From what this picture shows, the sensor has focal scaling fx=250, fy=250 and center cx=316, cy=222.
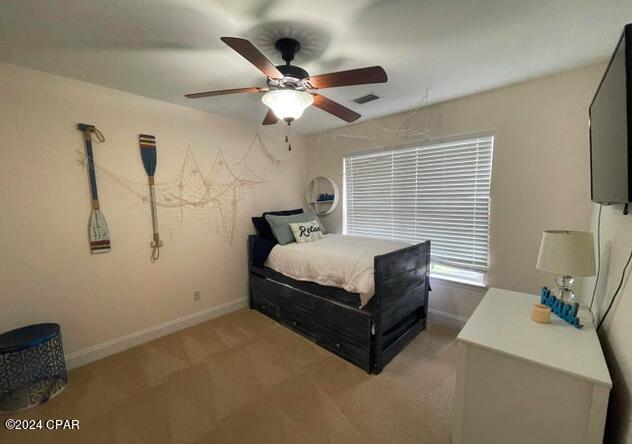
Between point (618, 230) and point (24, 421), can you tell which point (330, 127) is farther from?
point (24, 421)

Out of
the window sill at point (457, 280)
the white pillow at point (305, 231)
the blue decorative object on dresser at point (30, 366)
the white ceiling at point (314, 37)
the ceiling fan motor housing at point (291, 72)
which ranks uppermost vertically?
the white ceiling at point (314, 37)

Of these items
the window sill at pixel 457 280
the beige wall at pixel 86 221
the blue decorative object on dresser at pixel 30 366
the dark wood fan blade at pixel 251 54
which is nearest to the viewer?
the dark wood fan blade at pixel 251 54

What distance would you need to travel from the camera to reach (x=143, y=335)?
7.88ft

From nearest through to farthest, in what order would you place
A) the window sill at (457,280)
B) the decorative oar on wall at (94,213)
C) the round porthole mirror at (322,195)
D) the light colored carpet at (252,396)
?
the light colored carpet at (252,396) < the decorative oar on wall at (94,213) < the window sill at (457,280) < the round porthole mirror at (322,195)

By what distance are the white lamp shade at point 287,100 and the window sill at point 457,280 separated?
2.22 meters

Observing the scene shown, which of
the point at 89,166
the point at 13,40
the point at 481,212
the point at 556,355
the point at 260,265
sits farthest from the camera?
the point at 260,265

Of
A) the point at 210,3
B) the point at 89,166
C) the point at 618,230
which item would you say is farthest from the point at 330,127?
the point at 618,230

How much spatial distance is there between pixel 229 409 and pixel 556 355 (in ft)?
5.88

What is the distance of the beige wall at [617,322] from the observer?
3.00 ft

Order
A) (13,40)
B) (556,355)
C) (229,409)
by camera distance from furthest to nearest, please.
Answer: (229,409)
(13,40)
(556,355)

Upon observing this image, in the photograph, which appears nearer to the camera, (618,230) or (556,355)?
(556,355)

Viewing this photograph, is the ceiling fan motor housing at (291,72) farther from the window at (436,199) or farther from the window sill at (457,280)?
the window sill at (457,280)

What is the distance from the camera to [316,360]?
6.89 ft

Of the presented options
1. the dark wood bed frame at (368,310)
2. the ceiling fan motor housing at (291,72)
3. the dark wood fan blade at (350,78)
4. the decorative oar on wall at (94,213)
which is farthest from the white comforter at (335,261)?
the decorative oar on wall at (94,213)
